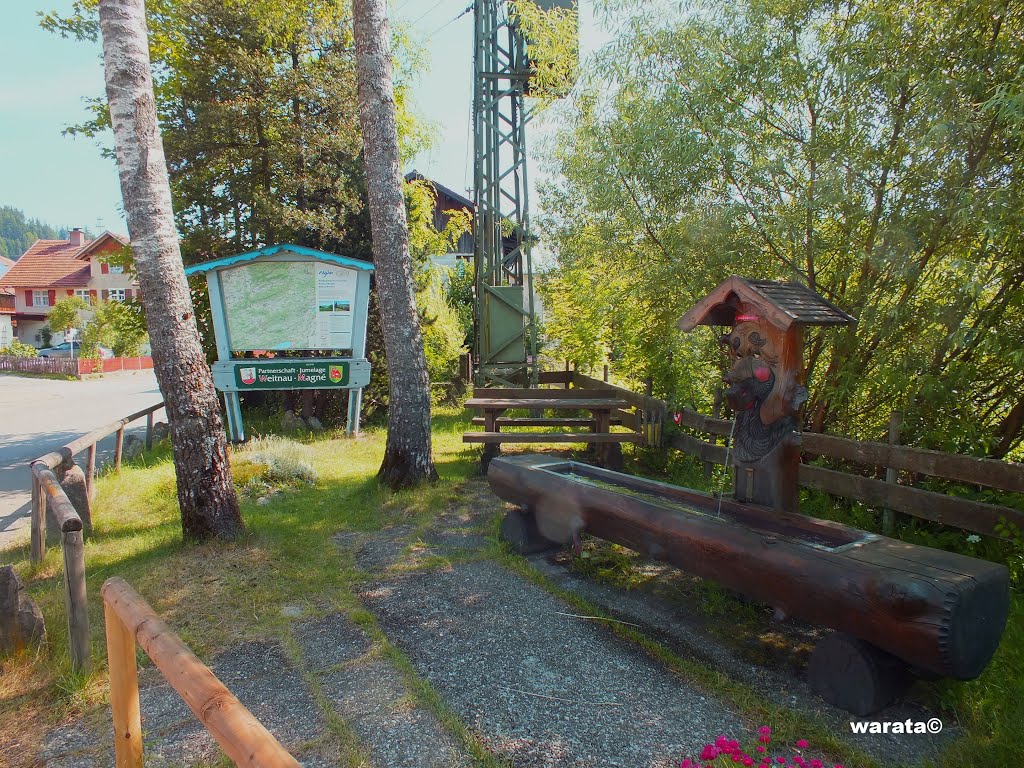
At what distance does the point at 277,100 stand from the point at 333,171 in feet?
4.74

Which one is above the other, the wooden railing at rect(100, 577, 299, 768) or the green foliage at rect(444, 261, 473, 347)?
the green foliage at rect(444, 261, 473, 347)

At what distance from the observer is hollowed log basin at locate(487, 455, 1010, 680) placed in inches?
118

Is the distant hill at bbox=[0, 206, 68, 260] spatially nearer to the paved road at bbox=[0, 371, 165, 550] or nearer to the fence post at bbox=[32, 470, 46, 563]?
the paved road at bbox=[0, 371, 165, 550]

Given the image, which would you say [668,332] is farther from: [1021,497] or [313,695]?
[313,695]

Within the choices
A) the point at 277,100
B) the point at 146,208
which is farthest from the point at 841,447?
the point at 277,100

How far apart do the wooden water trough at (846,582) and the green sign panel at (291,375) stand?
6.68 meters

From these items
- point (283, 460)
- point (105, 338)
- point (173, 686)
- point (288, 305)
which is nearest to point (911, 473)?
point (173, 686)

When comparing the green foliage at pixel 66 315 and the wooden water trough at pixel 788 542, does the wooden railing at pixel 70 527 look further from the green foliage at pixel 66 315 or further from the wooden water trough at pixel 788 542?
the green foliage at pixel 66 315

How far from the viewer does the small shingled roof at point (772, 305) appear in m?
3.94

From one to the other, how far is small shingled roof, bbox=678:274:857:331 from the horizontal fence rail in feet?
3.18

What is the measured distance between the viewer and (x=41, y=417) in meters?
14.9

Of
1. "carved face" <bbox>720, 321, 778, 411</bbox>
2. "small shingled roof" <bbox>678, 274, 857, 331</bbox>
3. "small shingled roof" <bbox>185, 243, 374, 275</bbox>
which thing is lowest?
"carved face" <bbox>720, 321, 778, 411</bbox>

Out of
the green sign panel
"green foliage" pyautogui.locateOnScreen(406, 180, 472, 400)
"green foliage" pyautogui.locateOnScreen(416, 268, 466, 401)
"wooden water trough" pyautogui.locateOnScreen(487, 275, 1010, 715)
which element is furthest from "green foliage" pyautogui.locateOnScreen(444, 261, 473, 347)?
"wooden water trough" pyautogui.locateOnScreen(487, 275, 1010, 715)

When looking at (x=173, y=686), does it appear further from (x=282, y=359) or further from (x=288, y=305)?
(x=288, y=305)
